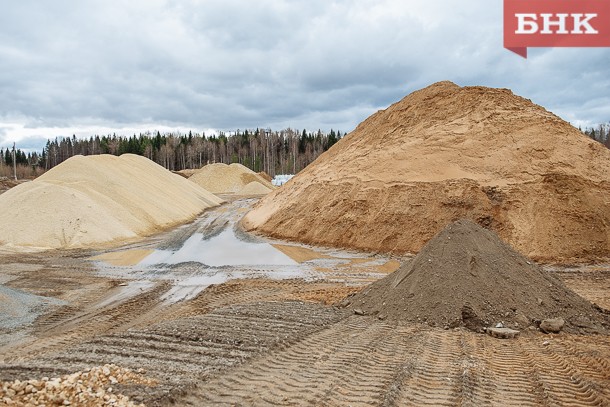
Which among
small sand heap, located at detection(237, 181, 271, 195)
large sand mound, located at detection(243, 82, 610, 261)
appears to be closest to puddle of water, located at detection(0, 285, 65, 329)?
large sand mound, located at detection(243, 82, 610, 261)

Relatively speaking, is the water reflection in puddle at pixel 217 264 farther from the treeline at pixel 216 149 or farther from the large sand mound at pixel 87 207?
the treeline at pixel 216 149

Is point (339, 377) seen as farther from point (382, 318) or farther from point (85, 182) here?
point (85, 182)

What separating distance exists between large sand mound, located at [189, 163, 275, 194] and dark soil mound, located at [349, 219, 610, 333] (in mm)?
60258

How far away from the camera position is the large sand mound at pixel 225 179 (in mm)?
72062

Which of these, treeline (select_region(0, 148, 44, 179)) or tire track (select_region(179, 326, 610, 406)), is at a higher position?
treeline (select_region(0, 148, 44, 179))

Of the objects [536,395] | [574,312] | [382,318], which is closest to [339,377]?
[536,395]

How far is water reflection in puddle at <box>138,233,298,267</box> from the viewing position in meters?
19.5

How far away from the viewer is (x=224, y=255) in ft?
67.4

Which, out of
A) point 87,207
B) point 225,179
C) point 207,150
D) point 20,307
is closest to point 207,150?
point 207,150

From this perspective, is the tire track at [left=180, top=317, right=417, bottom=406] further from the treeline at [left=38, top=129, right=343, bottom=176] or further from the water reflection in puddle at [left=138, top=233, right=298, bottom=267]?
the treeline at [left=38, top=129, right=343, bottom=176]

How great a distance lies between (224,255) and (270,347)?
43.2 feet

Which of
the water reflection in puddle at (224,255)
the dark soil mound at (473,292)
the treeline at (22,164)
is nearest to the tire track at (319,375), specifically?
the dark soil mound at (473,292)

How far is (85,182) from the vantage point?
31.7 metres

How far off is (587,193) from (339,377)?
63.2 feet
